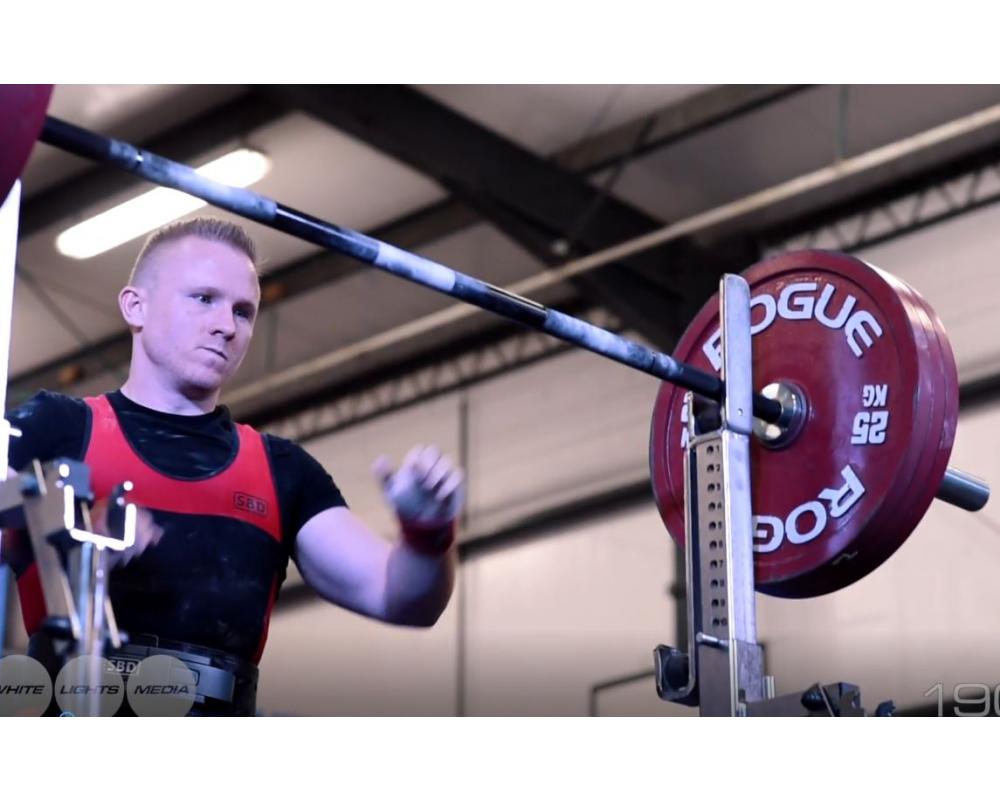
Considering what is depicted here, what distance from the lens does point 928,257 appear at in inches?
313

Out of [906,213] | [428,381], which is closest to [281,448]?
[906,213]

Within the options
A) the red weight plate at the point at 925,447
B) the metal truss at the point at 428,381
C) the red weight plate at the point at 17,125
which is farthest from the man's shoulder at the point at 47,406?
the metal truss at the point at 428,381

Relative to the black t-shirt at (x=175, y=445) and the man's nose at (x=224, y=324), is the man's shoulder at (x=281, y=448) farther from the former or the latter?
the man's nose at (x=224, y=324)

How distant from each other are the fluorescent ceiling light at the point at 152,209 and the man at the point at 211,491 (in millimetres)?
5474

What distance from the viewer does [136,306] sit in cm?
233

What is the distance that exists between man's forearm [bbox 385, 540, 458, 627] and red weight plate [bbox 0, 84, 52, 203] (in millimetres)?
862

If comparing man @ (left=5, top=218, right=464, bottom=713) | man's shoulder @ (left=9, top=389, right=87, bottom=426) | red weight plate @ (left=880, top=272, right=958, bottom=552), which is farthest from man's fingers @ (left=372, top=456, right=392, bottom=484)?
red weight plate @ (left=880, top=272, right=958, bottom=552)

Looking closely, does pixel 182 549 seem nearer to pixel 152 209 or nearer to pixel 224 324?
pixel 224 324

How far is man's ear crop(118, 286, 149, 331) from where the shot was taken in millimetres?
2324

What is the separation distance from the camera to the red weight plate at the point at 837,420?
8.23 feet

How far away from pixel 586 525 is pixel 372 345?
5.49 ft
